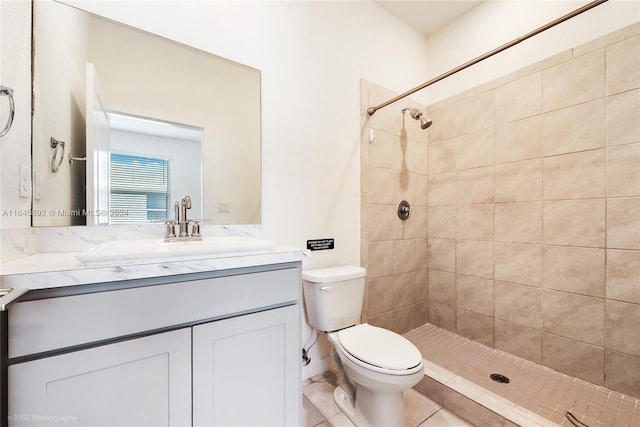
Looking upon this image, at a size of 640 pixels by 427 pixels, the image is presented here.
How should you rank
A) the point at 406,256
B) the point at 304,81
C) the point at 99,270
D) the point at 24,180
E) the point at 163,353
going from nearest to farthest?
1. the point at 99,270
2. the point at 163,353
3. the point at 24,180
4. the point at 304,81
5. the point at 406,256

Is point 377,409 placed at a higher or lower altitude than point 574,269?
lower

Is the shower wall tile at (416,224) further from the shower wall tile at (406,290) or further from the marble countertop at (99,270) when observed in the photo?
the marble countertop at (99,270)

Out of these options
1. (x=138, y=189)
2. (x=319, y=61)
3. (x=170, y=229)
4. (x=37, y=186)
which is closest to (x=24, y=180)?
(x=37, y=186)

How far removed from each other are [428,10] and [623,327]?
238 centimetres

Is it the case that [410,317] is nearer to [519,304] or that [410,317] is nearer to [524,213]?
[519,304]

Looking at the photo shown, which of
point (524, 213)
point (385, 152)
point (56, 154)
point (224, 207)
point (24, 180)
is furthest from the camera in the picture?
point (385, 152)

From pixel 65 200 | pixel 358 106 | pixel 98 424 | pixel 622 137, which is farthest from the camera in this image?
pixel 358 106

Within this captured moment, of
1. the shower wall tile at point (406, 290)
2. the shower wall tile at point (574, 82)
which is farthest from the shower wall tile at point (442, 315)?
the shower wall tile at point (574, 82)

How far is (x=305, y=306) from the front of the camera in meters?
1.61

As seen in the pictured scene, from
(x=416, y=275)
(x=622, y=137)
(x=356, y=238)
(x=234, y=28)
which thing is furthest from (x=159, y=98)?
(x=622, y=137)

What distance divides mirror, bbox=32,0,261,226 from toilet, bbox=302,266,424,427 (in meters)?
0.58

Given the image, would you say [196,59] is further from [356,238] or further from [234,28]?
[356,238]

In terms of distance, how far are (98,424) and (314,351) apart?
1173 mm

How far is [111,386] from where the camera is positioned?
0.72 meters
